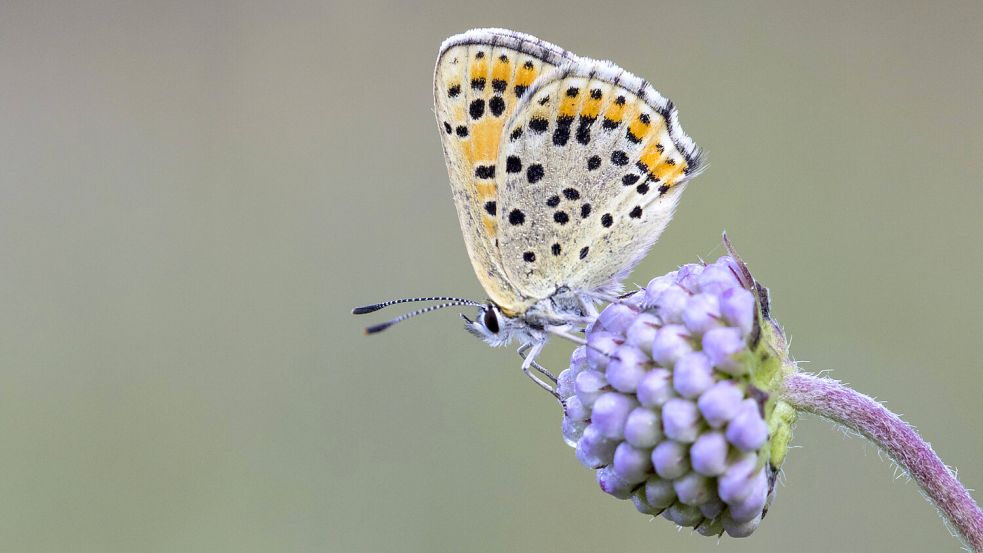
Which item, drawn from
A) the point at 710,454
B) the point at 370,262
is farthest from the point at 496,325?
the point at 370,262

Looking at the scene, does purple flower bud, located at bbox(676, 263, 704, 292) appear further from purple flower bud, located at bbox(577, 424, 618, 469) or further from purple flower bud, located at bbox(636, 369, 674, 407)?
purple flower bud, located at bbox(577, 424, 618, 469)

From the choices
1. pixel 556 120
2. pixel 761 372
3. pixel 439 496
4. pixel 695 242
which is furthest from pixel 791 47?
pixel 761 372

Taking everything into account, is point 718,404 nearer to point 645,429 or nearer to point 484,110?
point 645,429

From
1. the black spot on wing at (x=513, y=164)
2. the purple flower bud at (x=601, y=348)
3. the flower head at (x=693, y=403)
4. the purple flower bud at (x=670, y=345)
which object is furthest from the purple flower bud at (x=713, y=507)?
the black spot on wing at (x=513, y=164)

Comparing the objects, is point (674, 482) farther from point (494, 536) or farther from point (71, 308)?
point (71, 308)

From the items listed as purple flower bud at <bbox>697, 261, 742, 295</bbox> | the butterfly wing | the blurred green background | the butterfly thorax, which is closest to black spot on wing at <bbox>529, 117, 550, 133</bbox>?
the butterfly wing
